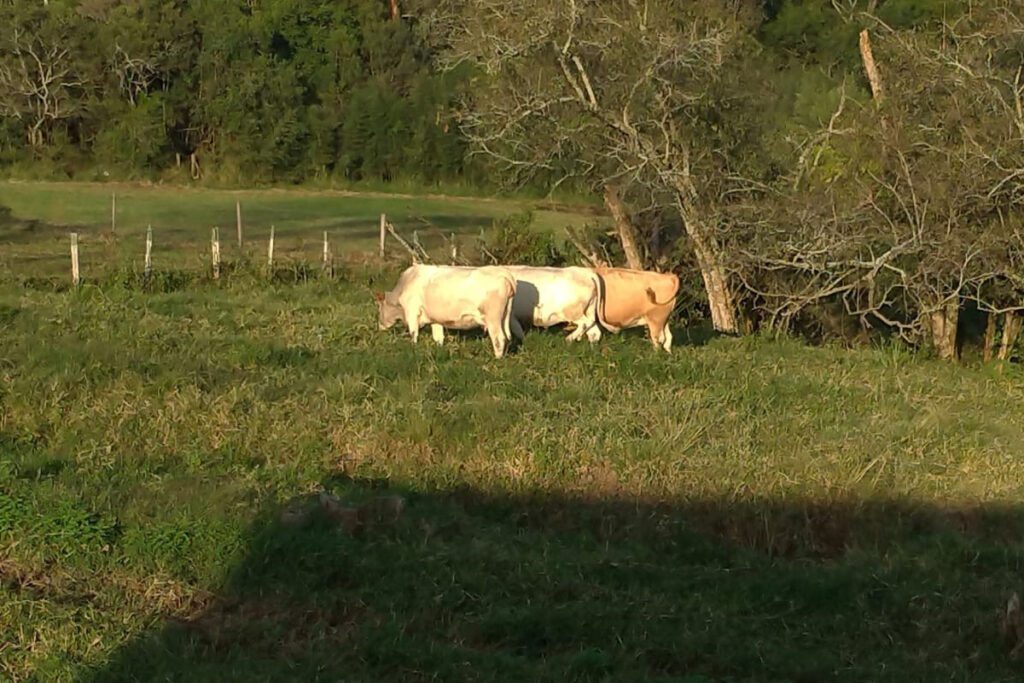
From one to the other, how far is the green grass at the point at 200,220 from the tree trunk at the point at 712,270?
26.6ft

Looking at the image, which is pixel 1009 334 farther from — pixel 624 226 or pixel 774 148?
pixel 624 226

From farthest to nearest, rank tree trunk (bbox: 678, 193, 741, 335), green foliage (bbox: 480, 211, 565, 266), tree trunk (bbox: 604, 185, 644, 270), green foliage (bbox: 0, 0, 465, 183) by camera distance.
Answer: green foliage (bbox: 0, 0, 465, 183) → green foliage (bbox: 480, 211, 565, 266) → tree trunk (bbox: 604, 185, 644, 270) → tree trunk (bbox: 678, 193, 741, 335)

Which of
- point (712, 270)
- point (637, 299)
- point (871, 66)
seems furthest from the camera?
point (712, 270)

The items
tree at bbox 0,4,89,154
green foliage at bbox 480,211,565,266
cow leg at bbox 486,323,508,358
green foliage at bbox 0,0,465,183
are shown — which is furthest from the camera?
green foliage at bbox 0,0,465,183

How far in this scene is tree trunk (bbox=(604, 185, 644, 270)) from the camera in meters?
20.4

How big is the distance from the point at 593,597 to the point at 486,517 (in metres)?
1.66

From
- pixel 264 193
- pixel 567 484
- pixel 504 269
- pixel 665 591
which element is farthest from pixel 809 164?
pixel 264 193

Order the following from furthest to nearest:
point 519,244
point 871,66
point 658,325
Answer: point 519,244 < point 871,66 < point 658,325

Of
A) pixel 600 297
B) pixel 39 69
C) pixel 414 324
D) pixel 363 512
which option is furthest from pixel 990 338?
pixel 39 69

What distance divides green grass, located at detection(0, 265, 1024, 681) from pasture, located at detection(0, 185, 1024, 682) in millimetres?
23

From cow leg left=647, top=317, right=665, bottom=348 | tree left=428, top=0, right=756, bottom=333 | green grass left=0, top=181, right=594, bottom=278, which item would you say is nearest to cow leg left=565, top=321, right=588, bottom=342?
cow leg left=647, top=317, right=665, bottom=348

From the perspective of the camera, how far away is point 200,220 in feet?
120

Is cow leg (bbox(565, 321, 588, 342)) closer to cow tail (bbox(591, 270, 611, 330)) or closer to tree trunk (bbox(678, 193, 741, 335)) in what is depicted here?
cow tail (bbox(591, 270, 611, 330))

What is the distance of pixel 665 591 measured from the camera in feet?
21.6
